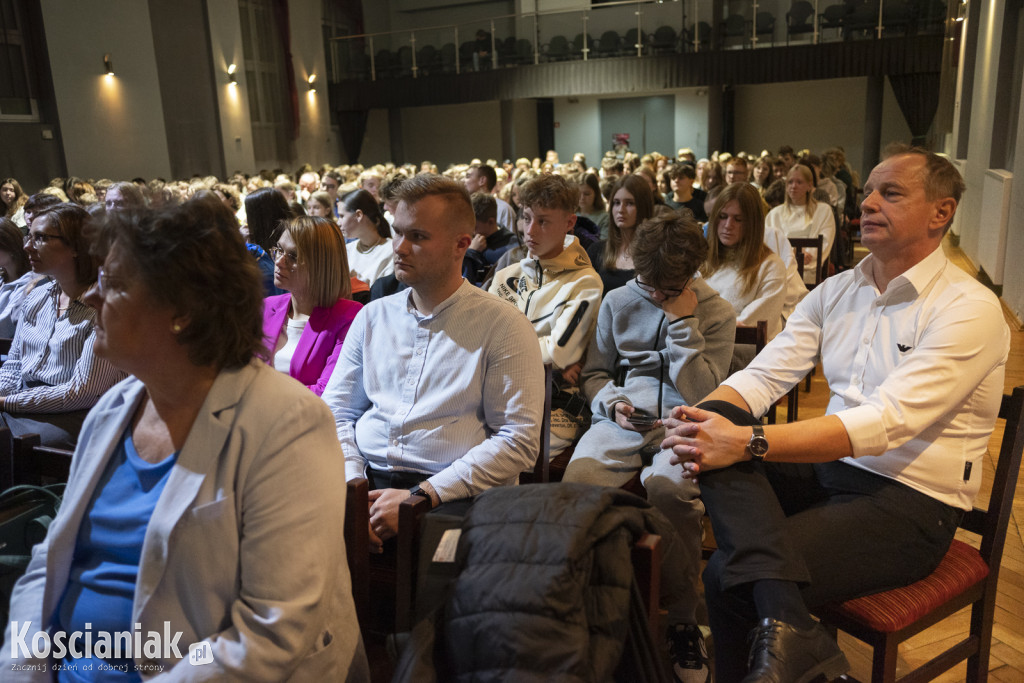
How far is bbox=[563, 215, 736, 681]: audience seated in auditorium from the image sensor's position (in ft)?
7.27

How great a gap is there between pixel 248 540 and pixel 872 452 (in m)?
1.29

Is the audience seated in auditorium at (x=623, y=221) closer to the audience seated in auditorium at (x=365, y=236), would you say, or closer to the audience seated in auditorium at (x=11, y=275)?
the audience seated in auditorium at (x=365, y=236)

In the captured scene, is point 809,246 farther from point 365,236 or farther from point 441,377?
point 441,377

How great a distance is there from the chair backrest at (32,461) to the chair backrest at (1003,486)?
6.72ft

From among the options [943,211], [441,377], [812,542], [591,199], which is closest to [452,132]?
[591,199]

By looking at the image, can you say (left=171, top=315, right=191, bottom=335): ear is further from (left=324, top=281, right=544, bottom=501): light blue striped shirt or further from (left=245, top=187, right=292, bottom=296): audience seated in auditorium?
(left=245, top=187, right=292, bottom=296): audience seated in auditorium

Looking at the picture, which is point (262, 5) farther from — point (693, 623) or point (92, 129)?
point (693, 623)

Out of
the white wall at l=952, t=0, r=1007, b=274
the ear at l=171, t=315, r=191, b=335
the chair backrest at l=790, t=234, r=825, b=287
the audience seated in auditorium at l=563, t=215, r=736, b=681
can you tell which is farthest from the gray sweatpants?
the white wall at l=952, t=0, r=1007, b=274

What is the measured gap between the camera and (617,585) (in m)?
1.13

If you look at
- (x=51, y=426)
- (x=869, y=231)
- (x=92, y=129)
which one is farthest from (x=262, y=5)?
(x=869, y=231)

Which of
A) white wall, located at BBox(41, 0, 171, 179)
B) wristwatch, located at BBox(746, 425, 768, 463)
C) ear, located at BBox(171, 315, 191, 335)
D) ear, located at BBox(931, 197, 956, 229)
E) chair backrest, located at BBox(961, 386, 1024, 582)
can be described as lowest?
chair backrest, located at BBox(961, 386, 1024, 582)

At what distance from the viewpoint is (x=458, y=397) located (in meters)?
1.94

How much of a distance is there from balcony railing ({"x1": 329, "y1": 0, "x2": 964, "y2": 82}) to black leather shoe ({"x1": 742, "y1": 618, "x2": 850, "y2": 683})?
498 inches

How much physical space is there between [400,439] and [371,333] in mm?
315
